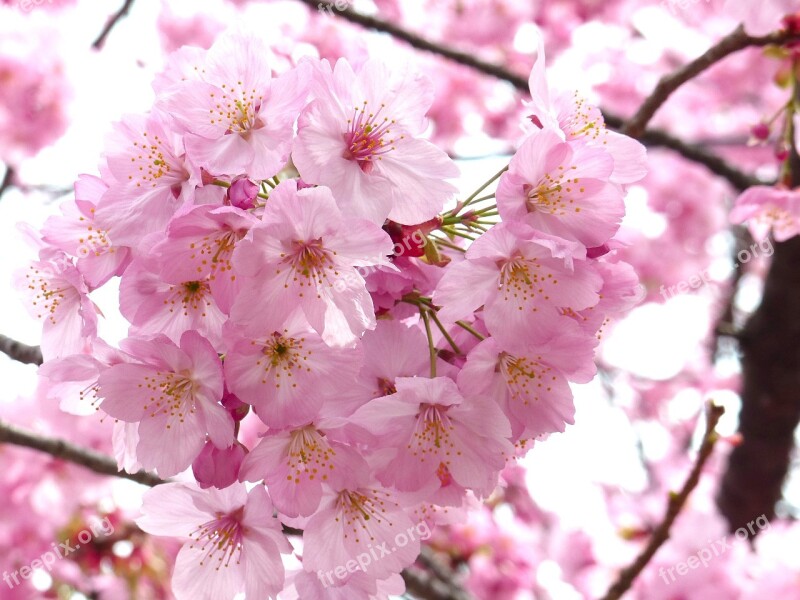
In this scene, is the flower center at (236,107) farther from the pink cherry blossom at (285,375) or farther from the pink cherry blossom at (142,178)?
the pink cherry blossom at (285,375)

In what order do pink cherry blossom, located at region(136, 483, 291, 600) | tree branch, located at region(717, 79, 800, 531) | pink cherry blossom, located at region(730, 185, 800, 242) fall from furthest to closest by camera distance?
tree branch, located at region(717, 79, 800, 531) → pink cherry blossom, located at region(730, 185, 800, 242) → pink cherry blossom, located at region(136, 483, 291, 600)

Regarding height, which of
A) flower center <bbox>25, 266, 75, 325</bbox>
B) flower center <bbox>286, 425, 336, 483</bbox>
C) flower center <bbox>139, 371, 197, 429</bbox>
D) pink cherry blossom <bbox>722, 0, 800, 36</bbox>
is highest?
pink cherry blossom <bbox>722, 0, 800, 36</bbox>

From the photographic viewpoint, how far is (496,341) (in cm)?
93

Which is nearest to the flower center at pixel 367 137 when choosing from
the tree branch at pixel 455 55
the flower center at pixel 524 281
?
the flower center at pixel 524 281

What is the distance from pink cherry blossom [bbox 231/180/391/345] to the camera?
2.85 feet

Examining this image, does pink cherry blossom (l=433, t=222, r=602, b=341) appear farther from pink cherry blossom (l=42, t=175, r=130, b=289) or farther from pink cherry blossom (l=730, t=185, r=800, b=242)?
pink cherry blossom (l=730, t=185, r=800, b=242)

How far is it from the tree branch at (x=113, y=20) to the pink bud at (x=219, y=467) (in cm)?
208

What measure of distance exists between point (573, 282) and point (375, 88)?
0.35m

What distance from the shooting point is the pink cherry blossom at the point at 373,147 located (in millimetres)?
925

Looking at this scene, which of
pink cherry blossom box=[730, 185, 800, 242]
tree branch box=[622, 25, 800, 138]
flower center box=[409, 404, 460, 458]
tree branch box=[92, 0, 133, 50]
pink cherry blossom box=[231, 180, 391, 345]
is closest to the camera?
pink cherry blossom box=[231, 180, 391, 345]

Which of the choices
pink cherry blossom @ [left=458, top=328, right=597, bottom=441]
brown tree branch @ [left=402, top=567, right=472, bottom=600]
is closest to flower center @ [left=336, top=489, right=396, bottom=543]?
pink cherry blossom @ [left=458, top=328, right=597, bottom=441]

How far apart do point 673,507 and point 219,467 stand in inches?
42.4

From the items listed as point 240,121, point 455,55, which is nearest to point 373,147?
point 240,121

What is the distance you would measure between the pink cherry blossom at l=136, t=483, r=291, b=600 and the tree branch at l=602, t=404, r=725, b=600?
0.86 m
